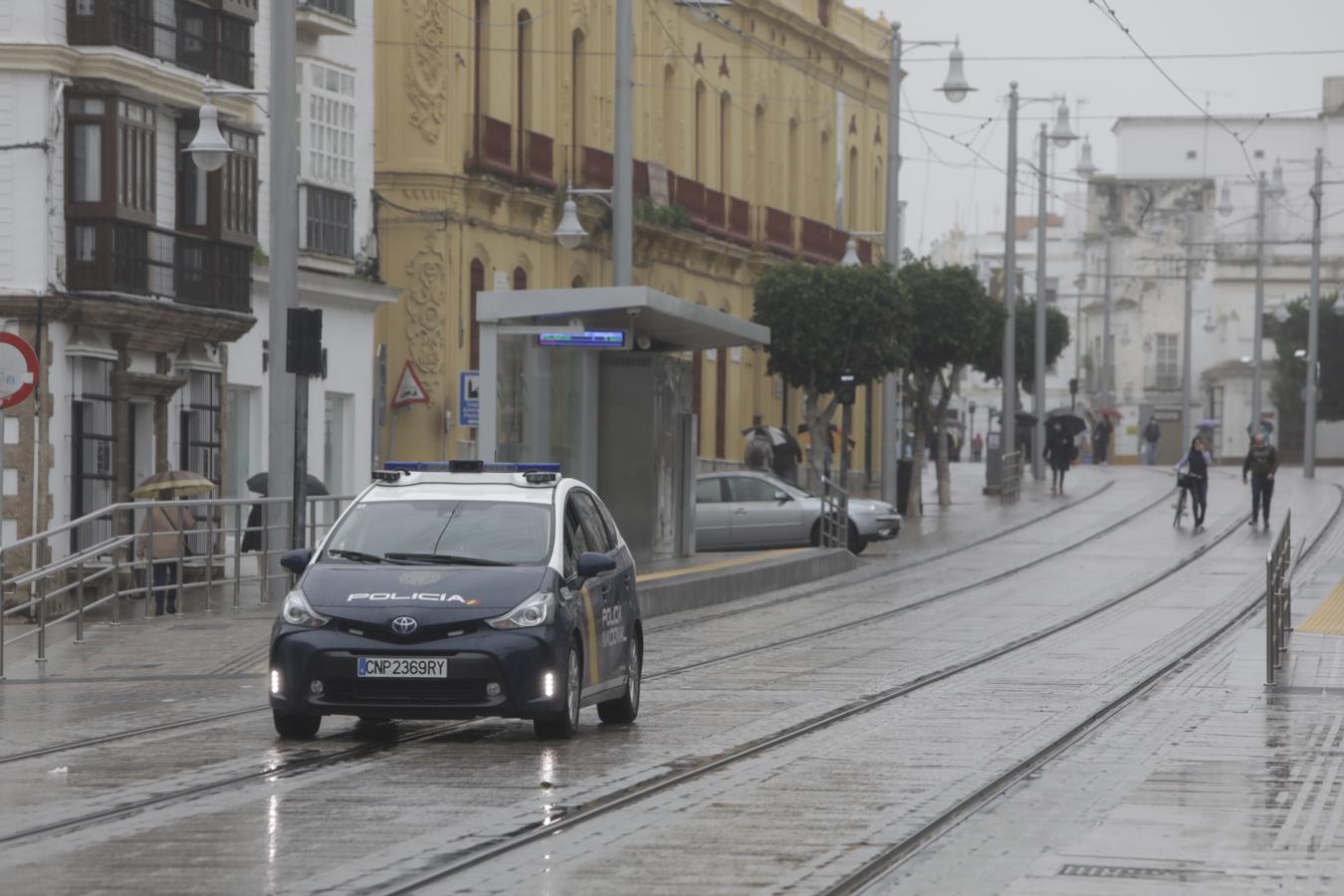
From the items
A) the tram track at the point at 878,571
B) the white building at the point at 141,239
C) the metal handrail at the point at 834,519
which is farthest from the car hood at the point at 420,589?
the metal handrail at the point at 834,519

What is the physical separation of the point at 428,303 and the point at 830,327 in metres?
9.58

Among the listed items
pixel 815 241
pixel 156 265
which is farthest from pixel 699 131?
pixel 156 265

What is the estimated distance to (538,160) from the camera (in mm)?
46125

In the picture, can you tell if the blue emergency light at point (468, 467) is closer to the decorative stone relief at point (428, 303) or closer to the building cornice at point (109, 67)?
the building cornice at point (109, 67)

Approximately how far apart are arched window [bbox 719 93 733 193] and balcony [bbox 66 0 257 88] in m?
24.9

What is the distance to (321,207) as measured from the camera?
38.7 meters

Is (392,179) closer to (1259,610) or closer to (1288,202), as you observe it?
(1259,610)

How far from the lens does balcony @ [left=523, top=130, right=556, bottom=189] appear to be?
45594 millimetres

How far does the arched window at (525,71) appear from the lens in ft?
152

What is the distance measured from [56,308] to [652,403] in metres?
7.06

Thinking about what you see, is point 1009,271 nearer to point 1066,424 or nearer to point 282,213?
point 1066,424

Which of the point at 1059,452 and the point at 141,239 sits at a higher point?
the point at 141,239

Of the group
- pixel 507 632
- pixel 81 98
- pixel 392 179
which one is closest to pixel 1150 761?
pixel 507 632

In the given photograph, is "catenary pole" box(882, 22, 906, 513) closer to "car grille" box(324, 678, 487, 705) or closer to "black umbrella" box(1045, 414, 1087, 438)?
"black umbrella" box(1045, 414, 1087, 438)
